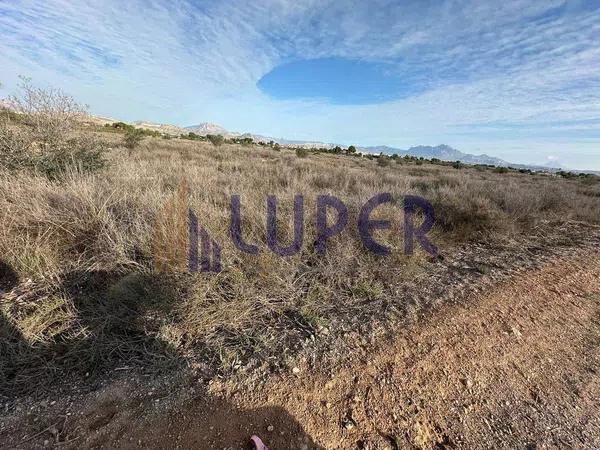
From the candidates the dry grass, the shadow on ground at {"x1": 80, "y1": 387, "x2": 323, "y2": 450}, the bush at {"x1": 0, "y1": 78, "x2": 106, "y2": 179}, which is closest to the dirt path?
the shadow on ground at {"x1": 80, "y1": 387, "x2": 323, "y2": 450}

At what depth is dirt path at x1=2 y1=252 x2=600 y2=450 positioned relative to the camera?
214 centimetres

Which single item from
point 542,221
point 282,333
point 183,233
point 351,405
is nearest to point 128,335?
point 183,233

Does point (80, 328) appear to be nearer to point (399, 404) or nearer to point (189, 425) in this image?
point (189, 425)

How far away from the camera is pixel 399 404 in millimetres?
2414

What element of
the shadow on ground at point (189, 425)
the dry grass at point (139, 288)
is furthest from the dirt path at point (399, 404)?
the dry grass at point (139, 288)

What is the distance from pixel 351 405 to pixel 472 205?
6.10 metres

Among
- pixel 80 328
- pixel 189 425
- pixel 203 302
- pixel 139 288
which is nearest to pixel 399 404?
pixel 189 425

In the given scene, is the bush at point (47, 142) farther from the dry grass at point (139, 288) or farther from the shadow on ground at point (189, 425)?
the shadow on ground at point (189, 425)

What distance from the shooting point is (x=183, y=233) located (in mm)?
3592

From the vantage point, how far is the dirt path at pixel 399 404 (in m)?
Result: 2.14

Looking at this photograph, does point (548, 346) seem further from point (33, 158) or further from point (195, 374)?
point (33, 158)

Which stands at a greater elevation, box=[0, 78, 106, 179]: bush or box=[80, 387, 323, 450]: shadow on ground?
box=[0, 78, 106, 179]: bush

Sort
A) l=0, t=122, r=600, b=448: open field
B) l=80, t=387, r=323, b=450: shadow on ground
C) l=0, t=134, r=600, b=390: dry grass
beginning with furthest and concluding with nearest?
1. l=0, t=134, r=600, b=390: dry grass
2. l=0, t=122, r=600, b=448: open field
3. l=80, t=387, r=323, b=450: shadow on ground

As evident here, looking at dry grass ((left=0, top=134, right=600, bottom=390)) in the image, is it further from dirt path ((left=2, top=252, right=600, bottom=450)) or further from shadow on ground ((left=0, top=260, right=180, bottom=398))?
dirt path ((left=2, top=252, right=600, bottom=450))
